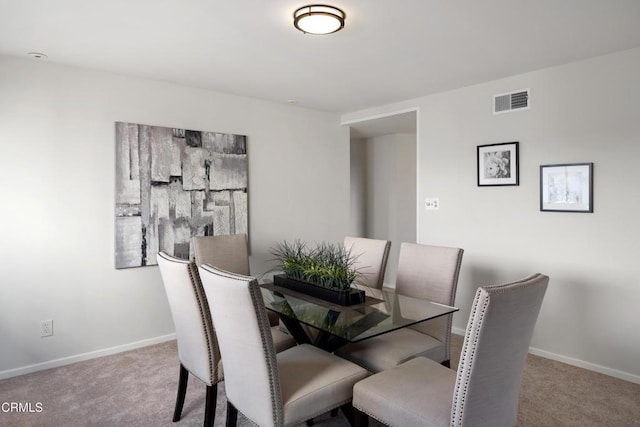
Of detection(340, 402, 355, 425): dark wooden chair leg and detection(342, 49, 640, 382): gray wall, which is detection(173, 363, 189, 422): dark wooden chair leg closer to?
detection(340, 402, 355, 425): dark wooden chair leg

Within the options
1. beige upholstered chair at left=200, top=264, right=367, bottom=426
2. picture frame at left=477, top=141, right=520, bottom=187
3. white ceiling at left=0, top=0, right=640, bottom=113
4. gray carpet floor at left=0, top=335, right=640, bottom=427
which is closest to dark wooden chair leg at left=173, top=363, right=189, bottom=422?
gray carpet floor at left=0, top=335, right=640, bottom=427

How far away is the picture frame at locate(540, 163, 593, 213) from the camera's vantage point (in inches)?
125

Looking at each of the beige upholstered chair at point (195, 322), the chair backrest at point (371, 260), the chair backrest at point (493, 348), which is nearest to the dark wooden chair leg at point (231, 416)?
the beige upholstered chair at point (195, 322)

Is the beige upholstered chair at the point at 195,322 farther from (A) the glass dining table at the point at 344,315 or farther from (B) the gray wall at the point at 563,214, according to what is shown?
(B) the gray wall at the point at 563,214

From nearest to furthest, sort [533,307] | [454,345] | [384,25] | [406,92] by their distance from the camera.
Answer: [533,307] → [384,25] → [454,345] → [406,92]

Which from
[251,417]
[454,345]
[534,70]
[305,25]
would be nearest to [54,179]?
[305,25]

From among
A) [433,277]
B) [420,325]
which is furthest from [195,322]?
[433,277]

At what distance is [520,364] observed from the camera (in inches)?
65.6

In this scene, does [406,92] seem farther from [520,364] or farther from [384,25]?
[520,364]

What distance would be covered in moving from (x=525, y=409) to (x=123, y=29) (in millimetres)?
3432

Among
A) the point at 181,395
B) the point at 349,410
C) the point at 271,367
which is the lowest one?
the point at 181,395

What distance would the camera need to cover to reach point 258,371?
1.70m

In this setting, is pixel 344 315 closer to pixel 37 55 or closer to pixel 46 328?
pixel 46 328

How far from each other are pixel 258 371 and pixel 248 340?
135mm
